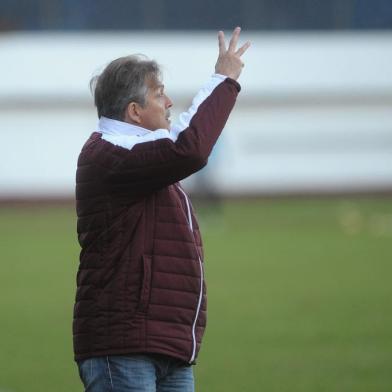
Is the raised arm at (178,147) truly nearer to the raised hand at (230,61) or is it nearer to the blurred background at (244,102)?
the raised hand at (230,61)

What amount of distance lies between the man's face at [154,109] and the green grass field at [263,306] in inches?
164

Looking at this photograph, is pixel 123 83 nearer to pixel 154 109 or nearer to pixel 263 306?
pixel 154 109

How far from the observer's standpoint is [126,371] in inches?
171

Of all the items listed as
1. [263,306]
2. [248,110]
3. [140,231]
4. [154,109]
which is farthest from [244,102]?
[140,231]

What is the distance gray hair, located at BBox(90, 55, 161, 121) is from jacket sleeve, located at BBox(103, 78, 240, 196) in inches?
5.8

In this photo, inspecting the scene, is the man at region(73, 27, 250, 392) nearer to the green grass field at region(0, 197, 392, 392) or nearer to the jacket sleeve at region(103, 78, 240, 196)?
the jacket sleeve at region(103, 78, 240, 196)

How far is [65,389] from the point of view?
8438 millimetres

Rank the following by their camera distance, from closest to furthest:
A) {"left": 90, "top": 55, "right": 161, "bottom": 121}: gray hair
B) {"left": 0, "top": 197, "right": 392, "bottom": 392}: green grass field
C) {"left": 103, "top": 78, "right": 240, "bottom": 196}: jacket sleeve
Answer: {"left": 103, "top": 78, "right": 240, "bottom": 196}: jacket sleeve < {"left": 90, "top": 55, "right": 161, "bottom": 121}: gray hair < {"left": 0, "top": 197, "right": 392, "bottom": 392}: green grass field

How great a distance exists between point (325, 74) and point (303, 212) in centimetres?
711

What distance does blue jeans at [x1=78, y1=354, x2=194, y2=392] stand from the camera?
434 centimetres

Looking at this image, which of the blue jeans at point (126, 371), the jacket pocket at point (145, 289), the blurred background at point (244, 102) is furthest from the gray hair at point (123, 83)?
the blurred background at point (244, 102)

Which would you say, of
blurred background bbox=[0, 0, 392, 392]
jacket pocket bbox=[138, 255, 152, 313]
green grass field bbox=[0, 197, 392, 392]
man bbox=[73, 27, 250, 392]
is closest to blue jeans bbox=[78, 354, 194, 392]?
man bbox=[73, 27, 250, 392]

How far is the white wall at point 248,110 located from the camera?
3238 cm

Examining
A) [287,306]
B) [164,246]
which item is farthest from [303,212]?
[164,246]
